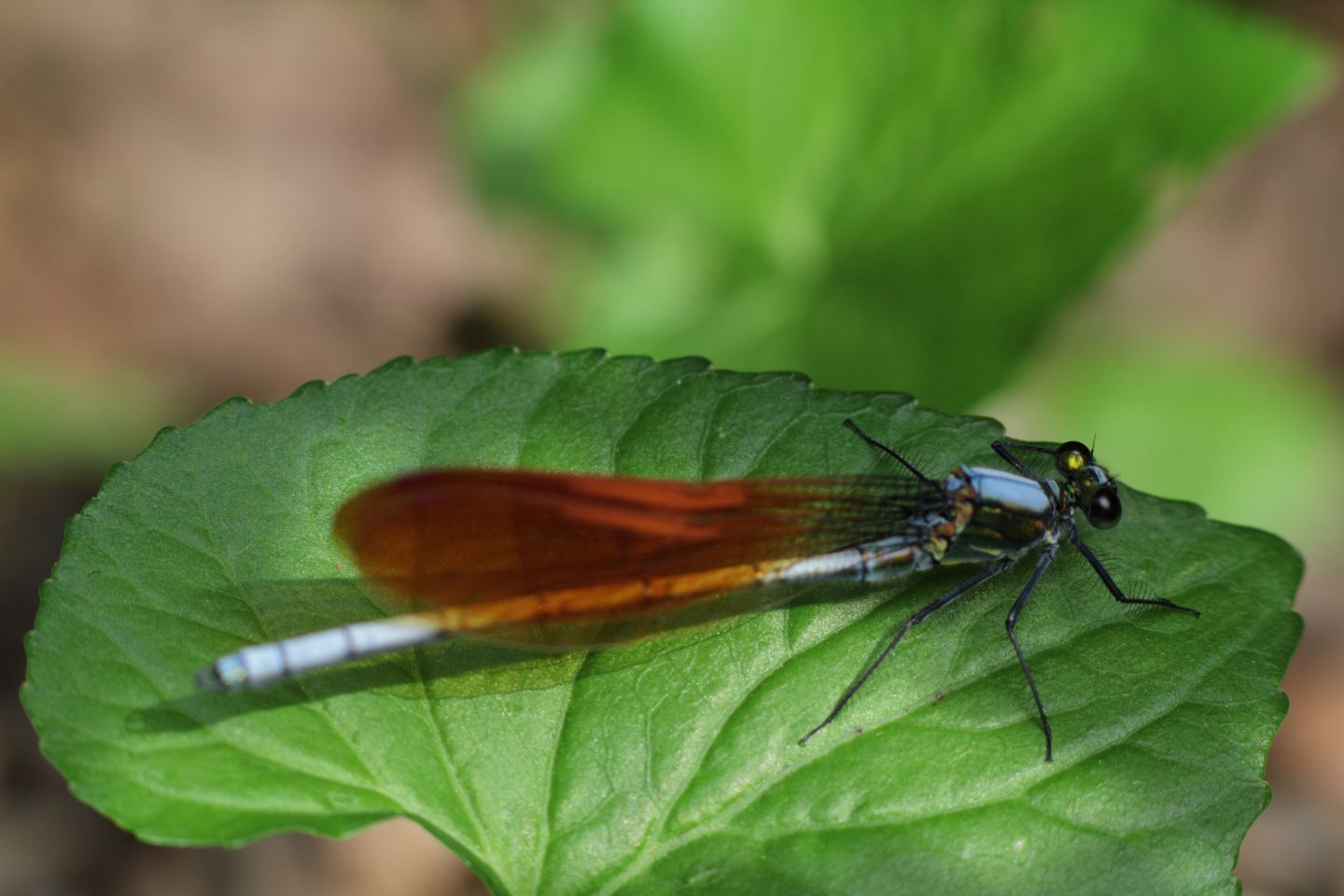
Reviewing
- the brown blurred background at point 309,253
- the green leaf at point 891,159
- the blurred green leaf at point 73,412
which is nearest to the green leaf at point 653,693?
the green leaf at point 891,159

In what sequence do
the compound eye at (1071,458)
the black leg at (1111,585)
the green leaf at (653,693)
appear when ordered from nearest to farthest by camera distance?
the green leaf at (653,693) < the black leg at (1111,585) < the compound eye at (1071,458)

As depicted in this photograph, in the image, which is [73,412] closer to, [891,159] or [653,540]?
[891,159]

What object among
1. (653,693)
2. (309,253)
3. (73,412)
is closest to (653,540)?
(653,693)

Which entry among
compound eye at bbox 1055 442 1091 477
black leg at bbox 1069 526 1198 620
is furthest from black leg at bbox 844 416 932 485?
compound eye at bbox 1055 442 1091 477

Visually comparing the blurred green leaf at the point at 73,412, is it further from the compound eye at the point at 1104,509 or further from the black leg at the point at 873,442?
the compound eye at the point at 1104,509

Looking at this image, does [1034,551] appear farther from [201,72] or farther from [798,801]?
[201,72]
